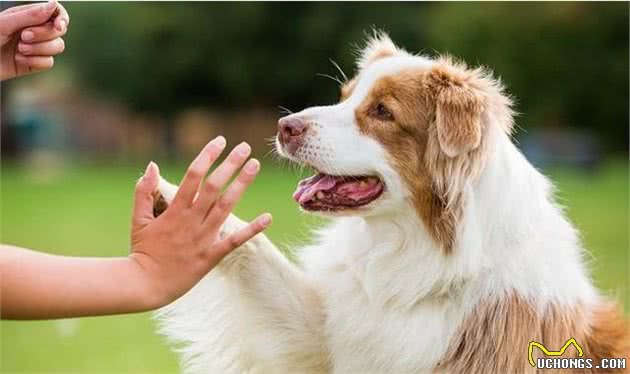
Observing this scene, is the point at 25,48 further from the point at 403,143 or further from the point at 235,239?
the point at 403,143

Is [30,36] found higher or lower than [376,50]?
lower

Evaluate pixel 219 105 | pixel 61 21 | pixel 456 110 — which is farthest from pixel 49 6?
pixel 219 105

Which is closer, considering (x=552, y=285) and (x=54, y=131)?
(x=552, y=285)

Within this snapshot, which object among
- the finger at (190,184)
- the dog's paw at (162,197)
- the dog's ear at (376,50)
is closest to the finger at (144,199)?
the finger at (190,184)

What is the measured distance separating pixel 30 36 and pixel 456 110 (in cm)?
166

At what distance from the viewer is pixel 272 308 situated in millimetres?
4102

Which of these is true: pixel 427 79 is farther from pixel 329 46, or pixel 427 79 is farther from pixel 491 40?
pixel 329 46

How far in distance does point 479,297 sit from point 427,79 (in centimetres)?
93

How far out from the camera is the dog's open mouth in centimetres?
390

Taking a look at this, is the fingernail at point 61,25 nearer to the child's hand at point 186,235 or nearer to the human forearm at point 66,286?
the child's hand at point 186,235

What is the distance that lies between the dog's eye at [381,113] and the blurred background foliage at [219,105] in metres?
0.85

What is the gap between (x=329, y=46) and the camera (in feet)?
119

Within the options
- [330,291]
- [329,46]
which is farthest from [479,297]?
→ [329,46]

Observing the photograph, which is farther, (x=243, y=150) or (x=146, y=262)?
(x=243, y=150)
